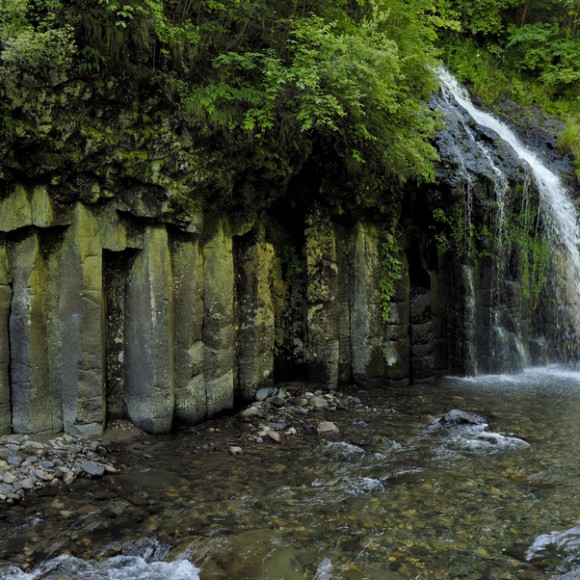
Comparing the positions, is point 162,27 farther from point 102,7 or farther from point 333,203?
point 333,203

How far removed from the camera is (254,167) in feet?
32.0

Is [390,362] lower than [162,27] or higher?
lower

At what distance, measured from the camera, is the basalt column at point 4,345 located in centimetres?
794

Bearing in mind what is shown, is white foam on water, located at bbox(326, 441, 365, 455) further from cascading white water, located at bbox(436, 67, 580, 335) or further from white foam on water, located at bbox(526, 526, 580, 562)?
cascading white water, located at bbox(436, 67, 580, 335)

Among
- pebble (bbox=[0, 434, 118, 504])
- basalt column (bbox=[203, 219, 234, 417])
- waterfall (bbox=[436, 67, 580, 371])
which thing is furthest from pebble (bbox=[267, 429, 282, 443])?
waterfall (bbox=[436, 67, 580, 371])

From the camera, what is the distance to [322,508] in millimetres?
6664

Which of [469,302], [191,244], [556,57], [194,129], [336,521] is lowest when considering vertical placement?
[336,521]

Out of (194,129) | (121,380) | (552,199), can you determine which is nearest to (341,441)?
(121,380)

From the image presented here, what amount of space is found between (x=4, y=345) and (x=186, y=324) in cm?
254

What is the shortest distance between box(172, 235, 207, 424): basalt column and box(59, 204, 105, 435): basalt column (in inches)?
48.8

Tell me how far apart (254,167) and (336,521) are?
18.7ft

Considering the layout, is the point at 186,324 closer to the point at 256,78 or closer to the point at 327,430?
the point at 327,430

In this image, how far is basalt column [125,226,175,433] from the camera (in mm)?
8789

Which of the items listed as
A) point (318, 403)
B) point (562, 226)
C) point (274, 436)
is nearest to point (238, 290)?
point (318, 403)
